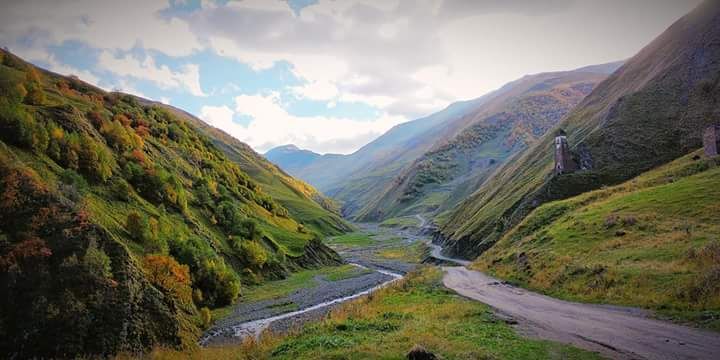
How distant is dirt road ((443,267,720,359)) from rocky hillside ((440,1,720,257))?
46.6 metres

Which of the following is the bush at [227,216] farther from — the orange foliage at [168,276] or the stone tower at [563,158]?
the stone tower at [563,158]

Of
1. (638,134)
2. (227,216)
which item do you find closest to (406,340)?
(227,216)

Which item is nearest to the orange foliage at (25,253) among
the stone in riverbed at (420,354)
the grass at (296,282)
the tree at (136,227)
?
the tree at (136,227)

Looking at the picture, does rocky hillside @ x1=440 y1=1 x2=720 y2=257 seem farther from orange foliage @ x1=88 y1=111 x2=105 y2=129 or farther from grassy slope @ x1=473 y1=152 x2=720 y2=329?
orange foliage @ x1=88 y1=111 x2=105 y2=129

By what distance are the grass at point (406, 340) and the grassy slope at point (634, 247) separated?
9.79 metres

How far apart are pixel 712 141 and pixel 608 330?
50.8m

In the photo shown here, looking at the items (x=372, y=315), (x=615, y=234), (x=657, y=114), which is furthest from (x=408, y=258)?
(x=372, y=315)

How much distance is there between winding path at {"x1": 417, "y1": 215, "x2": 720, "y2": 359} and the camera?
18422mm

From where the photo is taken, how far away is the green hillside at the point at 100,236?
28.3 m

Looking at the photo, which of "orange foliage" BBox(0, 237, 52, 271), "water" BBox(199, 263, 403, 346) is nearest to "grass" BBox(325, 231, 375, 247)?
"water" BBox(199, 263, 403, 346)

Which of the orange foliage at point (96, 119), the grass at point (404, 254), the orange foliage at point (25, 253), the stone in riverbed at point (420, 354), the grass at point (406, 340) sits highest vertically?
the orange foliage at point (96, 119)

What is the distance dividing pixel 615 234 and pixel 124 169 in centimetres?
5865

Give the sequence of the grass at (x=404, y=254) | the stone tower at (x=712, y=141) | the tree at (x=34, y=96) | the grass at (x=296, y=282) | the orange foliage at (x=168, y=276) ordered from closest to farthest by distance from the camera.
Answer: the orange foliage at (x=168, y=276) < the tree at (x=34, y=96) < the stone tower at (x=712, y=141) < the grass at (x=296, y=282) < the grass at (x=404, y=254)

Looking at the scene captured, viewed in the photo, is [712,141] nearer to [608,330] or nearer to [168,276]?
[608,330]
